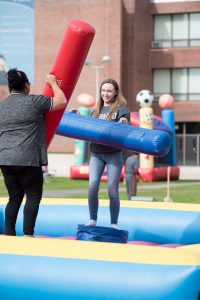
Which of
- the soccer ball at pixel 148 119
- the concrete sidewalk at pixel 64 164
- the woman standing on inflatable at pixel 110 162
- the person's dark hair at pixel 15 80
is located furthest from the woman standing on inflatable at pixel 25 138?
the concrete sidewalk at pixel 64 164

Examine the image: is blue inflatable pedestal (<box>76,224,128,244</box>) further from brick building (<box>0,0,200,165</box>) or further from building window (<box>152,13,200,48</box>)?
building window (<box>152,13,200,48</box>)

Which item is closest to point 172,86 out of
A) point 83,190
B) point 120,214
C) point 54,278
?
point 83,190

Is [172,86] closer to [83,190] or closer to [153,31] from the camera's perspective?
[153,31]

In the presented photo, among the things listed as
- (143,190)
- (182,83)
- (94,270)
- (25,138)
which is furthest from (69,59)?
(182,83)

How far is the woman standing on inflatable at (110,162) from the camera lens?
21.0ft

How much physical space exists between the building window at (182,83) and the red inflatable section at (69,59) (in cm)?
3469

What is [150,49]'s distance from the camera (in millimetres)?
40562

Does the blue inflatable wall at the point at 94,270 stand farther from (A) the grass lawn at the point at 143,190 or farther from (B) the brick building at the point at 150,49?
(B) the brick building at the point at 150,49

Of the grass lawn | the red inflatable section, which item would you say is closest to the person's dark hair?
the red inflatable section

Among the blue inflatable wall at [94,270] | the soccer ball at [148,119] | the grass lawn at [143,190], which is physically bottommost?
the grass lawn at [143,190]

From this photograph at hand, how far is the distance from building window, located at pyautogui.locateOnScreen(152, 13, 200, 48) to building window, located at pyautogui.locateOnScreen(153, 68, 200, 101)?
1.53m

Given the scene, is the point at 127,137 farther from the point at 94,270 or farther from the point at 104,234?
the point at 94,270

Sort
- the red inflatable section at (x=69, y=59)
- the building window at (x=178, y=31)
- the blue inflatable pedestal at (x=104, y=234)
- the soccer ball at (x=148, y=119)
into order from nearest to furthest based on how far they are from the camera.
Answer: the red inflatable section at (x=69, y=59) < the blue inflatable pedestal at (x=104, y=234) < the soccer ball at (x=148, y=119) < the building window at (x=178, y=31)

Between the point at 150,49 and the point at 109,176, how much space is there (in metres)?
34.8
